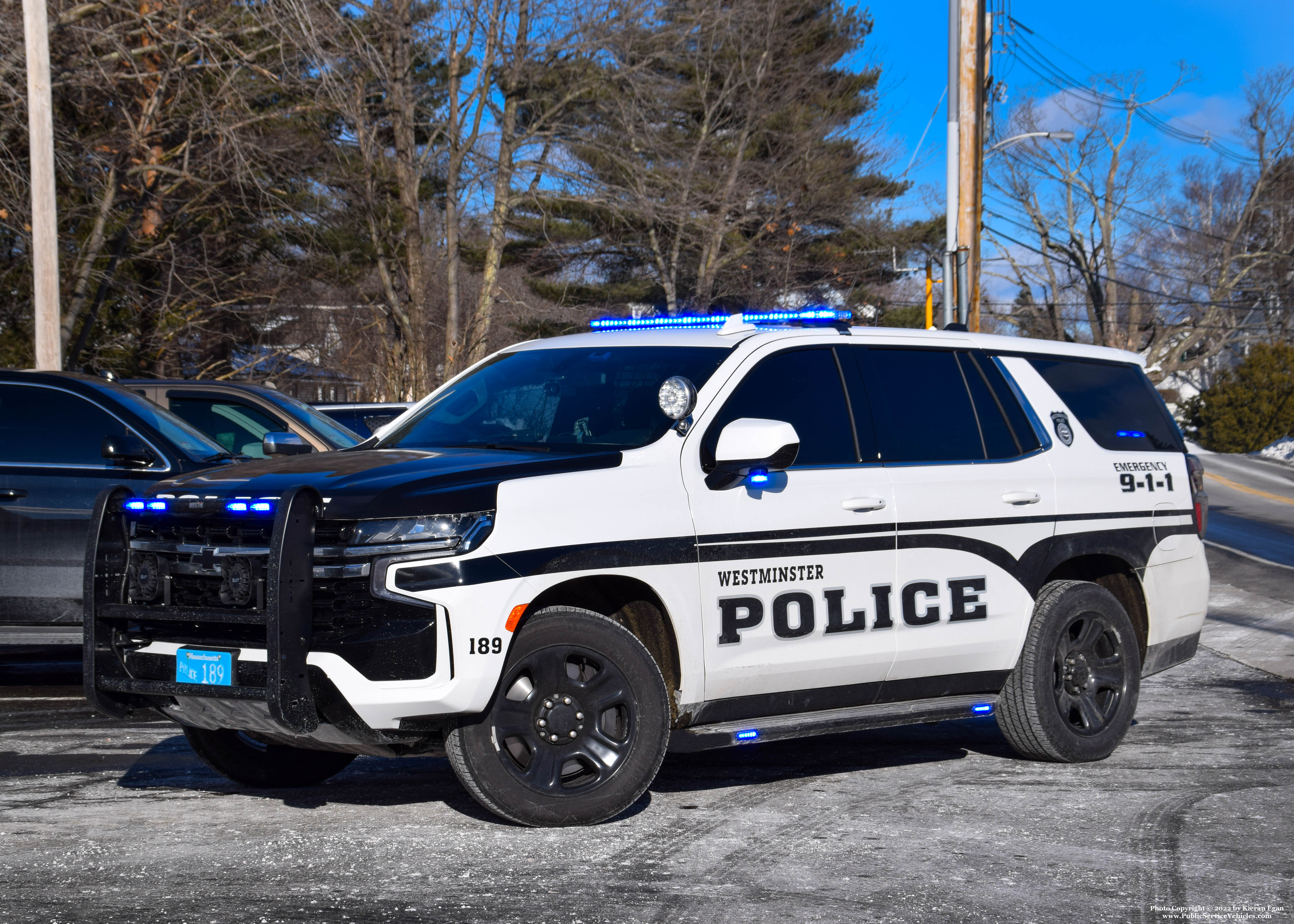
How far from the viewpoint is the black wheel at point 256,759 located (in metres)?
5.84

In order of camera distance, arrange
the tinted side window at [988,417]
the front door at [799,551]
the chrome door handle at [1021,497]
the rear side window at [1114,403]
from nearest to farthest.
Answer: the front door at [799,551], the chrome door handle at [1021,497], the tinted side window at [988,417], the rear side window at [1114,403]

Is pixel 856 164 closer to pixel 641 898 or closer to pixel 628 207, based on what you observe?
pixel 628 207

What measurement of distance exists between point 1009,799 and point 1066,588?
1.20 metres

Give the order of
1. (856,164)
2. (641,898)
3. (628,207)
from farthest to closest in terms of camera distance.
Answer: (856,164)
(628,207)
(641,898)

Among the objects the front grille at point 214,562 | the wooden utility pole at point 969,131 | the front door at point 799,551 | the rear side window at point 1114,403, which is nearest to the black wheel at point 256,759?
the front grille at point 214,562

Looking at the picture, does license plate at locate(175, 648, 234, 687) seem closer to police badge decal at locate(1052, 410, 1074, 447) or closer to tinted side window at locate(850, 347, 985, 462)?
tinted side window at locate(850, 347, 985, 462)

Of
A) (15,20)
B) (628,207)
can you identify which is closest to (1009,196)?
(628,207)

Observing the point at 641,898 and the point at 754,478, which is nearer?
the point at 641,898

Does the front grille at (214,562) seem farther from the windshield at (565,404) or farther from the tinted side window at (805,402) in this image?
the tinted side window at (805,402)

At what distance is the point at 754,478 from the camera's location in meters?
5.49

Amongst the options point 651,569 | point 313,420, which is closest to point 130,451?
point 313,420

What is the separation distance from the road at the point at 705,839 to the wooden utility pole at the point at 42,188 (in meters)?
8.47

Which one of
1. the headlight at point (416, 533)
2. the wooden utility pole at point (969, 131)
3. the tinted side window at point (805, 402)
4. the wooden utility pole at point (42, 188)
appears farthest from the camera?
the wooden utility pole at point (969, 131)

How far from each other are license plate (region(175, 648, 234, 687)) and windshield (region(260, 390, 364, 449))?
5495mm
